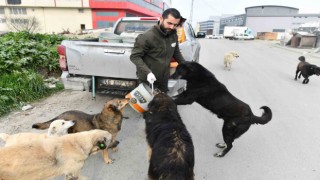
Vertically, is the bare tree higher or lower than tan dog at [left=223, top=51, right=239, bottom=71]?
higher

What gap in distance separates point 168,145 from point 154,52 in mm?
1436

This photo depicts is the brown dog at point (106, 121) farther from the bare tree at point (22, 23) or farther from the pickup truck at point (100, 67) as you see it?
the bare tree at point (22, 23)

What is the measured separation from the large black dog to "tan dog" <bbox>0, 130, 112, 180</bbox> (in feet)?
4.73

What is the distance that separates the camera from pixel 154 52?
10.6ft

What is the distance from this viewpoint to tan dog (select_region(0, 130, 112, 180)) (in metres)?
2.36

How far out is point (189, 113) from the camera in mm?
5309

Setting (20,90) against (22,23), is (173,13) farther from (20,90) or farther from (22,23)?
(22,23)

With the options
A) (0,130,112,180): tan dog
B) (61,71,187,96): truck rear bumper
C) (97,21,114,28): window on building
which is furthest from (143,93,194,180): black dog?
(97,21,114,28): window on building

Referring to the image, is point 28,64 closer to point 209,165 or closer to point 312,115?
point 209,165

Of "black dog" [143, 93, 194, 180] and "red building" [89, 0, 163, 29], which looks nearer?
"black dog" [143, 93, 194, 180]

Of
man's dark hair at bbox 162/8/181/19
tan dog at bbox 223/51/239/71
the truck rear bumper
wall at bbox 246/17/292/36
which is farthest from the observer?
wall at bbox 246/17/292/36

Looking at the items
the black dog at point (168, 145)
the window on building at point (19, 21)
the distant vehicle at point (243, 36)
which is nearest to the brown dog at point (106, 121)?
the black dog at point (168, 145)

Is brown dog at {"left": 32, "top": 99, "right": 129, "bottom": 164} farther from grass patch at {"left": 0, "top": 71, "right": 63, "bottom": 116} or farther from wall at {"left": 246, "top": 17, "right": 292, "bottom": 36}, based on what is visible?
wall at {"left": 246, "top": 17, "right": 292, "bottom": 36}

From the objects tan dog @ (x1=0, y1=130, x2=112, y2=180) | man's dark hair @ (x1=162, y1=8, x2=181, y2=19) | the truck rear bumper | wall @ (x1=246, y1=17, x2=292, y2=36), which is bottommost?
tan dog @ (x1=0, y1=130, x2=112, y2=180)
